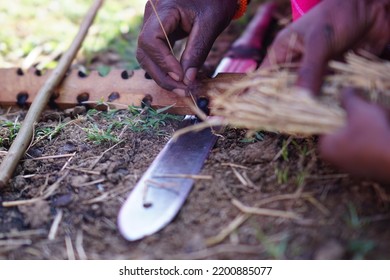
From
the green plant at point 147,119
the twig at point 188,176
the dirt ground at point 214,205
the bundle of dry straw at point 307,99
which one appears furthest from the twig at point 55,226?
the bundle of dry straw at point 307,99

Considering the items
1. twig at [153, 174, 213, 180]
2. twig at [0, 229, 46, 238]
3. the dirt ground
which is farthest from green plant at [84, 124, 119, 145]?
twig at [0, 229, 46, 238]

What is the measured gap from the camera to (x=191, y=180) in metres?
1.71

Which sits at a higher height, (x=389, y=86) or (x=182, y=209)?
(x=389, y=86)

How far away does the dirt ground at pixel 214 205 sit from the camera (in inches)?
56.8

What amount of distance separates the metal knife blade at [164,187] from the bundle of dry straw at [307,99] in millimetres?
312

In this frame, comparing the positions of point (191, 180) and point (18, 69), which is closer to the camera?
point (191, 180)

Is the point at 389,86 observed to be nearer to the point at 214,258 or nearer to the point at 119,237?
the point at 214,258

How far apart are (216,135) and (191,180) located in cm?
31

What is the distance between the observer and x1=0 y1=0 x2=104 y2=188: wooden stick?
189 cm

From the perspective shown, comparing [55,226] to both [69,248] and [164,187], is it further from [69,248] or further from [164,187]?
[164,187]

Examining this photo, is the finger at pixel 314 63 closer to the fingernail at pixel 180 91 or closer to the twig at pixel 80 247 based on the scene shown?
the fingernail at pixel 180 91

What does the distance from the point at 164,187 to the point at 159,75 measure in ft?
2.09

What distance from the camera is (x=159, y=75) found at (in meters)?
2.14
